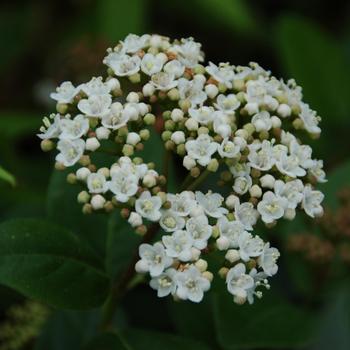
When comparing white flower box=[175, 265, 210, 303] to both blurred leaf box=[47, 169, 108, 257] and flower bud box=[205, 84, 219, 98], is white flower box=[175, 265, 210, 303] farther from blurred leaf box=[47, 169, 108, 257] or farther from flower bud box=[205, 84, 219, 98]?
blurred leaf box=[47, 169, 108, 257]

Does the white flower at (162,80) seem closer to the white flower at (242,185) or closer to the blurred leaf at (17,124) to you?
the white flower at (242,185)

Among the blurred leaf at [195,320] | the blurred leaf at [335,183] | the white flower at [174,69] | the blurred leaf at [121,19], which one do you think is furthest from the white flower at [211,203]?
the blurred leaf at [121,19]

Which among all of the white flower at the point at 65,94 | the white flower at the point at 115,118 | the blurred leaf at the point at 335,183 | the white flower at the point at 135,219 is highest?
the blurred leaf at the point at 335,183

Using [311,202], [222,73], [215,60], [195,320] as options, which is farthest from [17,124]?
[311,202]

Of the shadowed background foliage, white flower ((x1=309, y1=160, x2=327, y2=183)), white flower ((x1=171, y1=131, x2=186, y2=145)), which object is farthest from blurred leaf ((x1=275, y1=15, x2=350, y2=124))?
white flower ((x1=171, y1=131, x2=186, y2=145))

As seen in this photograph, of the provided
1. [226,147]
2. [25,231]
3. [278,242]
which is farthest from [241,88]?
[278,242]

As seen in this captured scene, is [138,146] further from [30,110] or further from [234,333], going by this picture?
[30,110]

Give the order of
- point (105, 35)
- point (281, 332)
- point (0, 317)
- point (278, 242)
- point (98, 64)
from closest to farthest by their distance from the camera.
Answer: point (281, 332)
point (0, 317)
point (278, 242)
point (98, 64)
point (105, 35)
